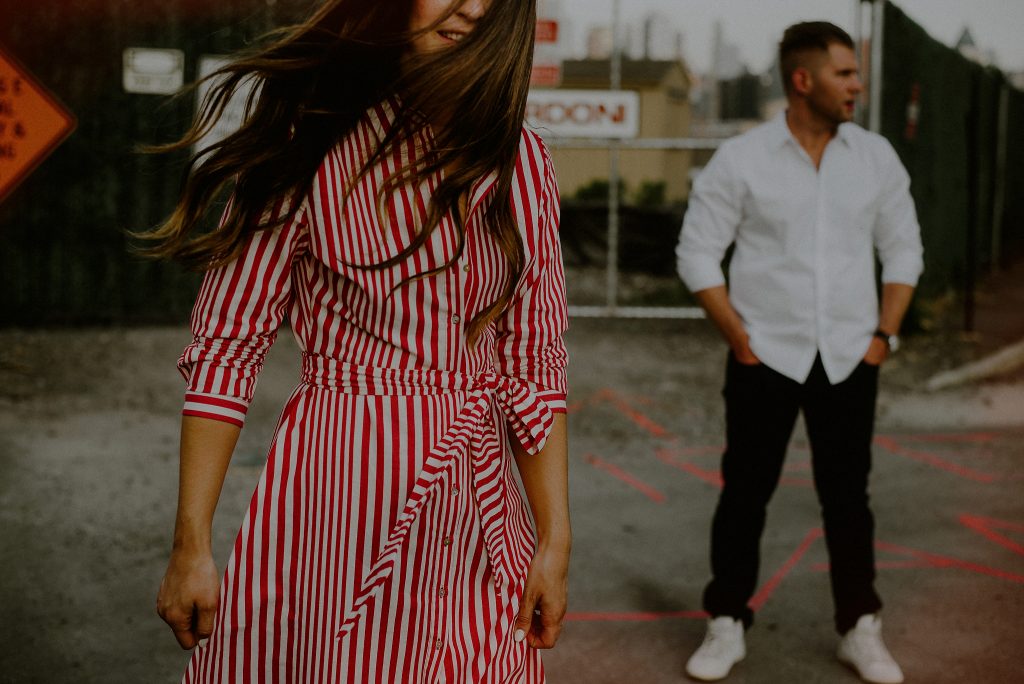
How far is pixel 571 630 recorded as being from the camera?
4.24 meters

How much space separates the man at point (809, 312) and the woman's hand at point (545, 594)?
2.16 m

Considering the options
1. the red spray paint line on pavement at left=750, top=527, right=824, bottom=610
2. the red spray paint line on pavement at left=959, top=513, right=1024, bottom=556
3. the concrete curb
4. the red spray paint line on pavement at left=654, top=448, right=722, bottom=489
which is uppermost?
the concrete curb

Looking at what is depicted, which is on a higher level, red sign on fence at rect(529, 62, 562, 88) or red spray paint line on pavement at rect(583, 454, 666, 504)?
red sign on fence at rect(529, 62, 562, 88)

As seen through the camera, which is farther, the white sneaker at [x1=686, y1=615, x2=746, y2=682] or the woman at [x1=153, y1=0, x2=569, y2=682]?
the white sneaker at [x1=686, y1=615, x2=746, y2=682]

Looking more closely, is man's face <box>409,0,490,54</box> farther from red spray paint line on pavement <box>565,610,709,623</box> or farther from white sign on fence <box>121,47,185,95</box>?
white sign on fence <box>121,47,185,95</box>

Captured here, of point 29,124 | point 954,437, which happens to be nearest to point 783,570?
point 954,437

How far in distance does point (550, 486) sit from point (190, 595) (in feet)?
1.80

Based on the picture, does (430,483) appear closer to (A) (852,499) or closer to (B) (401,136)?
(B) (401,136)

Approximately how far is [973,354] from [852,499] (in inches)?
273

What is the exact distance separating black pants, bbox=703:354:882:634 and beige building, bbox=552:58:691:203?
7.15 m

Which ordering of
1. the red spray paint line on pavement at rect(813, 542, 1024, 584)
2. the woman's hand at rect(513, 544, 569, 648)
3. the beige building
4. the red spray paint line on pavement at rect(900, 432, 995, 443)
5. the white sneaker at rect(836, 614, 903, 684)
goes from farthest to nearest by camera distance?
the beige building < the red spray paint line on pavement at rect(900, 432, 995, 443) < the red spray paint line on pavement at rect(813, 542, 1024, 584) < the white sneaker at rect(836, 614, 903, 684) < the woman's hand at rect(513, 544, 569, 648)

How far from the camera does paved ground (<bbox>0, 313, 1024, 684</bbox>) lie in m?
4.02

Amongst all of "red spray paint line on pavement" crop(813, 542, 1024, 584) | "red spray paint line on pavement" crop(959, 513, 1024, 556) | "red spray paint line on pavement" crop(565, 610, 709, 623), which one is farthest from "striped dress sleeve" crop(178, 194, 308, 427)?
"red spray paint line on pavement" crop(959, 513, 1024, 556)

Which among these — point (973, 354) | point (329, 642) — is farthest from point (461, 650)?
point (973, 354)
